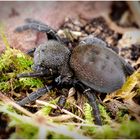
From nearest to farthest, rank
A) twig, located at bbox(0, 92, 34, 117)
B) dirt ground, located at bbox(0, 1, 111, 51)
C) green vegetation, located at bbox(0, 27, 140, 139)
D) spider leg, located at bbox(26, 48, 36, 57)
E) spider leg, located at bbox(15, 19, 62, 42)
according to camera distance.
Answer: green vegetation, located at bbox(0, 27, 140, 139) < twig, located at bbox(0, 92, 34, 117) < spider leg, located at bbox(26, 48, 36, 57) < spider leg, located at bbox(15, 19, 62, 42) < dirt ground, located at bbox(0, 1, 111, 51)

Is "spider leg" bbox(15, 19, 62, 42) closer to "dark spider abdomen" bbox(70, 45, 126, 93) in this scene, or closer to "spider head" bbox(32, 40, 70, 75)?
"spider head" bbox(32, 40, 70, 75)

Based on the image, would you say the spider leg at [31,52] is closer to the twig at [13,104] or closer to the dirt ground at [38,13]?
the dirt ground at [38,13]

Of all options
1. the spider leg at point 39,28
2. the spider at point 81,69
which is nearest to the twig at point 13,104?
the spider at point 81,69

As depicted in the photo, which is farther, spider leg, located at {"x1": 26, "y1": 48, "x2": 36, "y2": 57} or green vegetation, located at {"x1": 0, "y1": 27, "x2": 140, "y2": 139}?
spider leg, located at {"x1": 26, "y1": 48, "x2": 36, "y2": 57}

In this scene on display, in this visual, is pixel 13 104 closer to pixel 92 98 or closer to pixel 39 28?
pixel 92 98

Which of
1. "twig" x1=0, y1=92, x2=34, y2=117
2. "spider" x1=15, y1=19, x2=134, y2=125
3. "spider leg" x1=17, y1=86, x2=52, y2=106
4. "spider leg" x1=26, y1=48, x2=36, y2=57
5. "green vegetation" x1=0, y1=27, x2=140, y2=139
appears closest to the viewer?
"green vegetation" x1=0, y1=27, x2=140, y2=139

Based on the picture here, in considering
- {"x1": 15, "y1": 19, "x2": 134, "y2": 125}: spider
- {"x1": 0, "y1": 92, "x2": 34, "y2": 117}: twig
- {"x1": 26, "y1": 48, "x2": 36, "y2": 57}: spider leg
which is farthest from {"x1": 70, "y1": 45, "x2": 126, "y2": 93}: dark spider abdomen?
{"x1": 0, "y1": 92, "x2": 34, "y2": 117}: twig

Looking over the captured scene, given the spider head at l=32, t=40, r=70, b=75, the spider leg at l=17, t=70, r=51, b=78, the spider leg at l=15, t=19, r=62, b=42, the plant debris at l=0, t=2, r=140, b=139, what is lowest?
the plant debris at l=0, t=2, r=140, b=139
